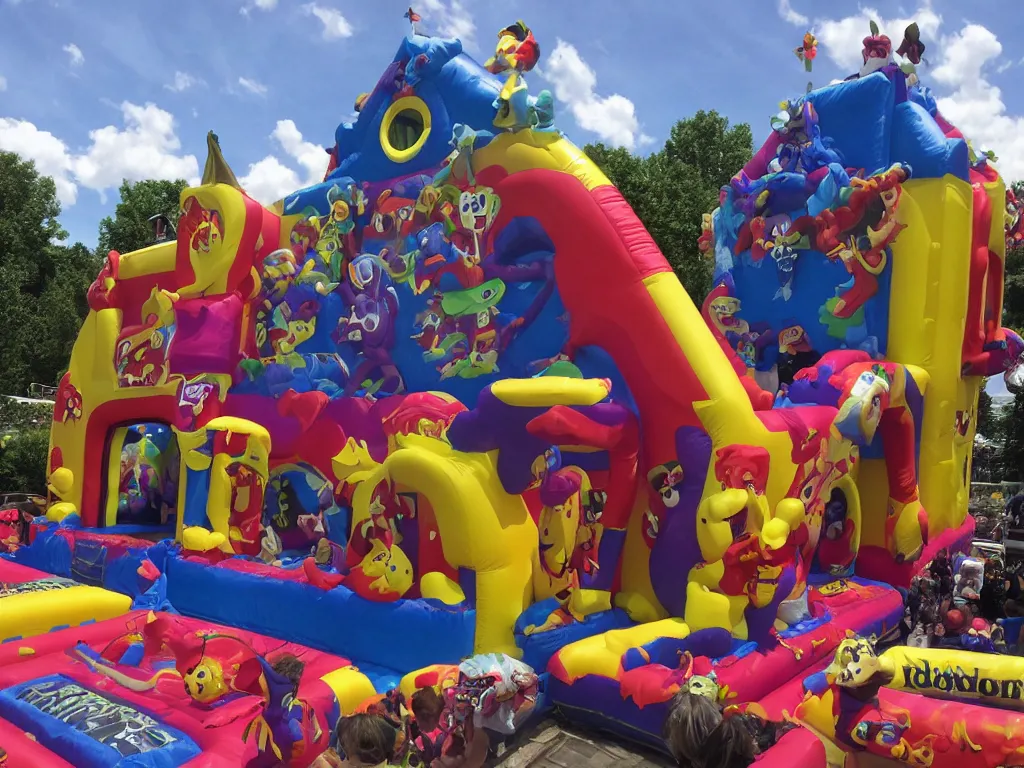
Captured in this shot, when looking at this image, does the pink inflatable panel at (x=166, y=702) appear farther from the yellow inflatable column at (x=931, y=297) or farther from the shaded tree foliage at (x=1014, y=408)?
the shaded tree foliage at (x=1014, y=408)

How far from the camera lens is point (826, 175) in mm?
8148

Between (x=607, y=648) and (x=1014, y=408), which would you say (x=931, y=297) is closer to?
(x=607, y=648)

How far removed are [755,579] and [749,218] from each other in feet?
17.0

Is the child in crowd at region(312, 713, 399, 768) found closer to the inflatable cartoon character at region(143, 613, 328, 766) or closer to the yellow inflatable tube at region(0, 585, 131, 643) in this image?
the inflatable cartoon character at region(143, 613, 328, 766)

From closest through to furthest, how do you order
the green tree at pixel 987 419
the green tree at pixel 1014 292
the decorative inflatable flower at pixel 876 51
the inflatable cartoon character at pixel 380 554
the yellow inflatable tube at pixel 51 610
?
the inflatable cartoon character at pixel 380 554
the yellow inflatable tube at pixel 51 610
the decorative inflatable flower at pixel 876 51
the green tree at pixel 1014 292
the green tree at pixel 987 419

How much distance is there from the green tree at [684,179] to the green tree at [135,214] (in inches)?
528

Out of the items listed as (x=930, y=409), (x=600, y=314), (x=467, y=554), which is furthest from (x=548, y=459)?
(x=930, y=409)

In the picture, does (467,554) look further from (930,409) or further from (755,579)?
(930,409)

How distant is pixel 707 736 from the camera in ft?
8.20

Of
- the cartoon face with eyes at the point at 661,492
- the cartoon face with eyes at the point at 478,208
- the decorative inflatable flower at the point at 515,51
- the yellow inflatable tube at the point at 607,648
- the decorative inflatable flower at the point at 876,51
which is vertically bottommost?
the yellow inflatable tube at the point at 607,648

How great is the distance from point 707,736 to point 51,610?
5840 millimetres

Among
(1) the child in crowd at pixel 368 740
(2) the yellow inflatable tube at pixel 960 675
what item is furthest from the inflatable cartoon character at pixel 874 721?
(1) the child in crowd at pixel 368 740

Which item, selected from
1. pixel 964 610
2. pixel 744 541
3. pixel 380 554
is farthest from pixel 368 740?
pixel 964 610

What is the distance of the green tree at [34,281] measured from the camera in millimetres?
20594
